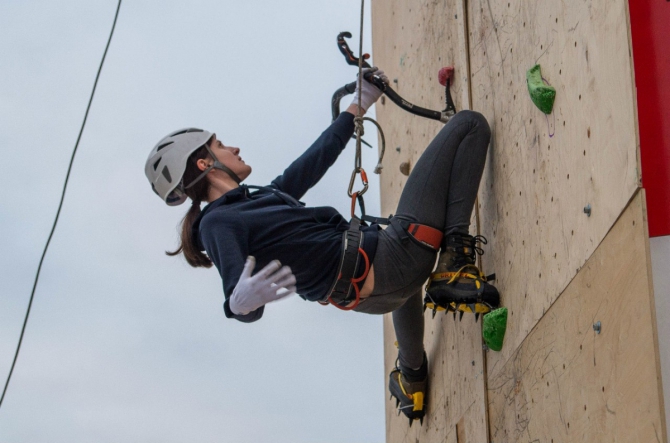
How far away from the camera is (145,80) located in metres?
7.14

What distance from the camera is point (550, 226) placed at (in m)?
2.62

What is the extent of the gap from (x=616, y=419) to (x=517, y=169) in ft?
3.28

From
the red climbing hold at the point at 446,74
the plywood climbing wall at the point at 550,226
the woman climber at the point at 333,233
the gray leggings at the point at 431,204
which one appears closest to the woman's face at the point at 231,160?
the woman climber at the point at 333,233

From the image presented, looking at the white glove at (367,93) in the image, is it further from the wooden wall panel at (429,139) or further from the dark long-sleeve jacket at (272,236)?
the dark long-sleeve jacket at (272,236)

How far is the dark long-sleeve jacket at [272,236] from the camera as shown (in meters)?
2.60

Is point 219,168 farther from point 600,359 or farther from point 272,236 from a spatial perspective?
point 600,359

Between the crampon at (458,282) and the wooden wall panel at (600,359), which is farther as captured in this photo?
the crampon at (458,282)

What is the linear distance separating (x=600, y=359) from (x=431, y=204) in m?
0.81

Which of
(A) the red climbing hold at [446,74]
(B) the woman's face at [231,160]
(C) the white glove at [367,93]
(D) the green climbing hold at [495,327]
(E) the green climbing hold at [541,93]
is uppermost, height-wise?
(A) the red climbing hold at [446,74]

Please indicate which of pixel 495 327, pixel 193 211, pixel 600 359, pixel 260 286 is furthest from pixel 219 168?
pixel 600 359

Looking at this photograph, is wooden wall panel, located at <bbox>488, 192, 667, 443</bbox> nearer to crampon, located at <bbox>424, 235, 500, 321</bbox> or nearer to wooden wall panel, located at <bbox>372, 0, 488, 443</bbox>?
crampon, located at <bbox>424, 235, 500, 321</bbox>

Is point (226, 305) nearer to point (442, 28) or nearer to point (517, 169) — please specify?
point (517, 169)

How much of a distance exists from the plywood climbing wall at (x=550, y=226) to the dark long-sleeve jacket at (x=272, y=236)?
20.7 inches

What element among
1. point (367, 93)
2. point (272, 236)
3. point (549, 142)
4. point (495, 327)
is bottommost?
point (495, 327)
